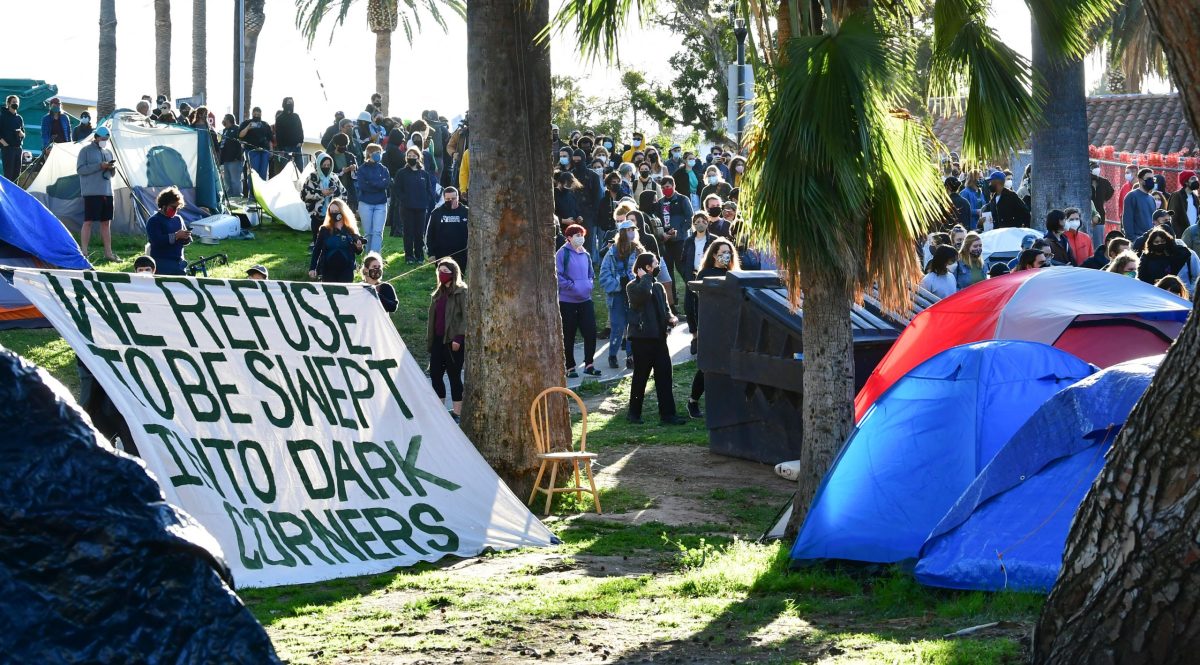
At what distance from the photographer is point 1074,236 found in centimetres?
2011

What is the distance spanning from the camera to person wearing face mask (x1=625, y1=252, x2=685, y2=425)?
1562 centimetres

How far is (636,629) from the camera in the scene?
26.6 feet

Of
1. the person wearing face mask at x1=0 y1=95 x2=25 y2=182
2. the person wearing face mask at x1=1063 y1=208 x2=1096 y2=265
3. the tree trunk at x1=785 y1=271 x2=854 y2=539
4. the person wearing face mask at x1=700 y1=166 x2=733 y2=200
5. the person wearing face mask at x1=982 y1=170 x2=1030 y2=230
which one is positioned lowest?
the tree trunk at x1=785 y1=271 x2=854 y2=539

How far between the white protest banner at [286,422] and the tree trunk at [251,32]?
79.6ft

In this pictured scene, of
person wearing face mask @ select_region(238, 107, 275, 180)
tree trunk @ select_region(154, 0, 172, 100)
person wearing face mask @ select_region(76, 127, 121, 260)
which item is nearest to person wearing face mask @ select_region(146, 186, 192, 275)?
person wearing face mask @ select_region(76, 127, 121, 260)

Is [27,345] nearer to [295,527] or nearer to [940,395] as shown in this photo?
[295,527]

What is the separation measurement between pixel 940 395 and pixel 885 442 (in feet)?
1.56

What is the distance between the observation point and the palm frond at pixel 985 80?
960 centimetres

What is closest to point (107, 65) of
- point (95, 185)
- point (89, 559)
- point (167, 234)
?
point (95, 185)

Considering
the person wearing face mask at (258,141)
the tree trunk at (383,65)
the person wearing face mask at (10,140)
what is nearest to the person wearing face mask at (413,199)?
the person wearing face mask at (258,141)

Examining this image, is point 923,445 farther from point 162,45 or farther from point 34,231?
point 162,45

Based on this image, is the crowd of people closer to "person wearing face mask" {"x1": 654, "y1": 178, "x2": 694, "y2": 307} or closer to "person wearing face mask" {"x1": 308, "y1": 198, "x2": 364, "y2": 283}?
"person wearing face mask" {"x1": 654, "y1": 178, "x2": 694, "y2": 307}

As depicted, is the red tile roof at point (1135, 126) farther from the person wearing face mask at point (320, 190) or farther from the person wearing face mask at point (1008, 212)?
the person wearing face mask at point (320, 190)

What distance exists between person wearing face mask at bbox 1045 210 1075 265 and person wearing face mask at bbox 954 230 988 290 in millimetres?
2430
